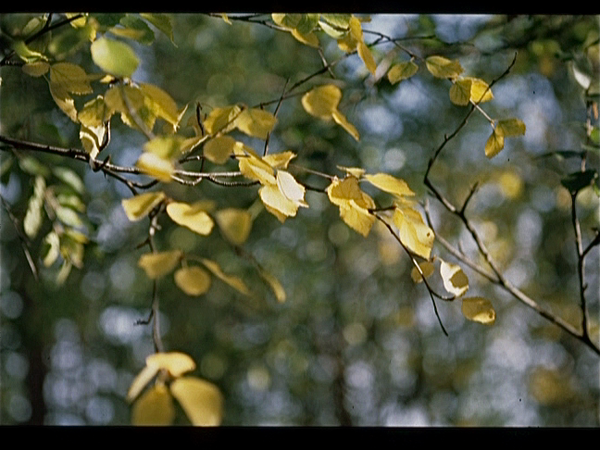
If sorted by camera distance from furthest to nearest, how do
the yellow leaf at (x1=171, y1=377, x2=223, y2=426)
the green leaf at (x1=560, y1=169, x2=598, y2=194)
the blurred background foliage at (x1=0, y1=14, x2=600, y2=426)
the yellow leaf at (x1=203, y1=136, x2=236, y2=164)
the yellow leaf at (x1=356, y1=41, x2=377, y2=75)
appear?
the blurred background foliage at (x1=0, y1=14, x2=600, y2=426) → the green leaf at (x1=560, y1=169, x2=598, y2=194) → the yellow leaf at (x1=356, y1=41, x2=377, y2=75) → the yellow leaf at (x1=203, y1=136, x2=236, y2=164) → the yellow leaf at (x1=171, y1=377, x2=223, y2=426)

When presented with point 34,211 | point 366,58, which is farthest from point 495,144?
point 34,211

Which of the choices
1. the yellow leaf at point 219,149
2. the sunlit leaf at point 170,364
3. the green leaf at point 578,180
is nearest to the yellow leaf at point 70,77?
the yellow leaf at point 219,149

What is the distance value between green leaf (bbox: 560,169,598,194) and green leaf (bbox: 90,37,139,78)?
433 mm

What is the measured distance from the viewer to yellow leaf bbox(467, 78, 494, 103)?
18.7 inches

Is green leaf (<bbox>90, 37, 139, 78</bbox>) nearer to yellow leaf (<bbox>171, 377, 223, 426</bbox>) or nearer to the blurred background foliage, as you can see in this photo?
yellow leaf (<bbox>171, 377, 223, 426</bbox>)

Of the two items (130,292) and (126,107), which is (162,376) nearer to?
(126,107)

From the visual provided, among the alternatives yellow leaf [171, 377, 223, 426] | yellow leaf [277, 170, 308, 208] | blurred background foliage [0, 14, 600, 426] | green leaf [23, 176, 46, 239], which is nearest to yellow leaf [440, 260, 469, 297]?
yellow leaf [277, 170, 308, 208]

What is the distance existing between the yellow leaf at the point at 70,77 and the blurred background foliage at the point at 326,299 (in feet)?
4.93

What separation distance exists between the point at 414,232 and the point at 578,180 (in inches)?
9.8

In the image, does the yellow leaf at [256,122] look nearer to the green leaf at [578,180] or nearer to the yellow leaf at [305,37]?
the yellow leaf at [305,37]

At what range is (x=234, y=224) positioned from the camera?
0.94ft

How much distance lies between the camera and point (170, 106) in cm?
35
